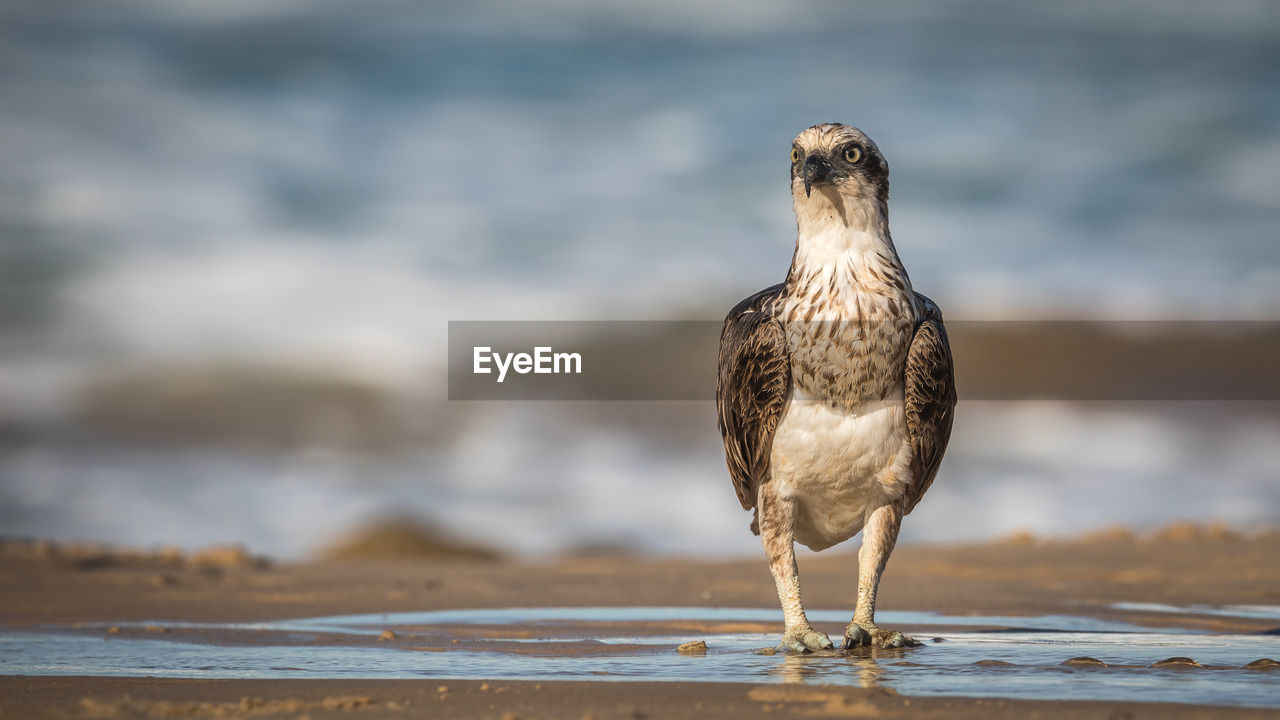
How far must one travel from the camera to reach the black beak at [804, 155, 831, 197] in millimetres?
7012

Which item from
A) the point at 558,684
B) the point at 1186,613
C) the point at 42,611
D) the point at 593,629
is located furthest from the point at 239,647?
the point at 1186,613

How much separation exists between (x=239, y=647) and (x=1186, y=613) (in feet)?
21.9

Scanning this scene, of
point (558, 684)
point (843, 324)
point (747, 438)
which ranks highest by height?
point (843, 324)

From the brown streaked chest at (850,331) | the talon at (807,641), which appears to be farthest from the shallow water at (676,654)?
the brown streaked chest at (850,331)

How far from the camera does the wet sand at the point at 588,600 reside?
530cm

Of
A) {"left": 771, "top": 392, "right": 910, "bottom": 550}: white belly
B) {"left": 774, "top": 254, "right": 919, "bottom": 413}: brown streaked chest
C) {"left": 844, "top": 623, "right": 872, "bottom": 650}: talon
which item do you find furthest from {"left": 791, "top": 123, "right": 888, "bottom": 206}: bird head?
{"left": 844, "top": 623, "right": 872, "bottom": 650}: talon

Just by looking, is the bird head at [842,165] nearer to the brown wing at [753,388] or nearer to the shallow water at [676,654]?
the brown wing at [753,388]

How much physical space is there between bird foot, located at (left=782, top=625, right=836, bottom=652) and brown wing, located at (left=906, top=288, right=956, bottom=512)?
3.12 feet

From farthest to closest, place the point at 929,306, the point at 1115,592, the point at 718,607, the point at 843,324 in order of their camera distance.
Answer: the point at 1115,592, the point at 718,607, the point at 929,306, the point at 843,324

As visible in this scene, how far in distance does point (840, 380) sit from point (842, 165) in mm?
1145

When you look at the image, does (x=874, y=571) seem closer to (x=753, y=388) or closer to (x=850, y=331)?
(x=753, y=388)

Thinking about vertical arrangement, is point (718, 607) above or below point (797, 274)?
below

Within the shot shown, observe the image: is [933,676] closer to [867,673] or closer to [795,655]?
[867,673]

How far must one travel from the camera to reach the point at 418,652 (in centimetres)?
750
